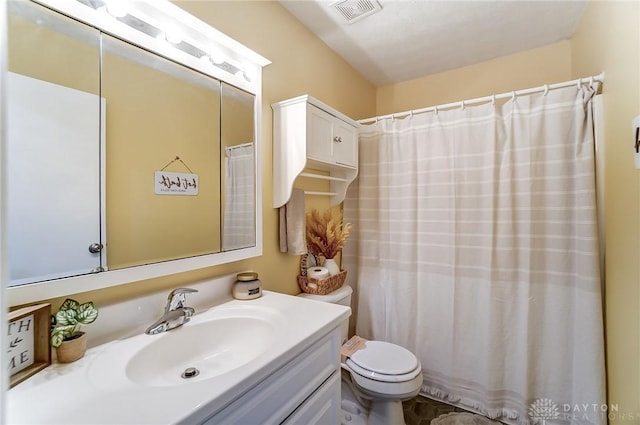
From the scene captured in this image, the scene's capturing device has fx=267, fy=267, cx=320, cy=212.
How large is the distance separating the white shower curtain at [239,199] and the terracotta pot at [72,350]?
1.84 ft

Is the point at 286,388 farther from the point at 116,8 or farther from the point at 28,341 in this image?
the point at 116,8

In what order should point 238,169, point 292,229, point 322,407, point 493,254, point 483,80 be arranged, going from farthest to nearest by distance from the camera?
point 483,80, point 493,254, point 292,229, point 238,169, point 322,407

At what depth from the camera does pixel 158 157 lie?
3.26ft

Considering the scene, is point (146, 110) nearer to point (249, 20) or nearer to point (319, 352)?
point (249, 20)

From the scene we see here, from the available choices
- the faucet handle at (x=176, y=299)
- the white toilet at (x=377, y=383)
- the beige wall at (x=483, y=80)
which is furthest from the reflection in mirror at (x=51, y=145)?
the beige wall at (x=483, y=80)

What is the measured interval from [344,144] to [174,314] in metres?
1.33

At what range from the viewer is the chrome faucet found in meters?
0.92

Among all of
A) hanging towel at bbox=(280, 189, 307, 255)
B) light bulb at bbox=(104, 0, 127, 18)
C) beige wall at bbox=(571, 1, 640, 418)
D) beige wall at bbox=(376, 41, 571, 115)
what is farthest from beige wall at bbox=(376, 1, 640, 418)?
light bulb at bbox=(104, 0, 127, 18)

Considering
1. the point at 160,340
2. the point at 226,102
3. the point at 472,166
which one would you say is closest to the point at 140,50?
the point at 226,102

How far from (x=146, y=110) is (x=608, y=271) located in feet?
7.18

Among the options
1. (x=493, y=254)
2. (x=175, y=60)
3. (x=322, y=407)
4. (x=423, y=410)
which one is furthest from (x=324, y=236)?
(x=423, y=410)

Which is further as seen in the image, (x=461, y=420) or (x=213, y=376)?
(x=461, y=420)

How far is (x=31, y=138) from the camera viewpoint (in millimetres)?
723

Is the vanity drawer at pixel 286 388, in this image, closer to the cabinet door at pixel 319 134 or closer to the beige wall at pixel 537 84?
the beige wall at pixel 537 84
